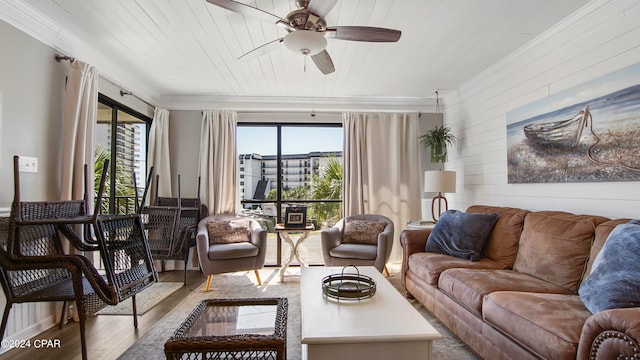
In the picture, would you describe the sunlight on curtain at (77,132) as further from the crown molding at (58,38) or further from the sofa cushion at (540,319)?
the sofa cushion at (540,319)

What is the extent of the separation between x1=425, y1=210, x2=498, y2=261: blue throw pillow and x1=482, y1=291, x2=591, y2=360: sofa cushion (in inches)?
36.6

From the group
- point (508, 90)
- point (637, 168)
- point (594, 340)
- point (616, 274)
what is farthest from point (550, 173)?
point (594, 340)

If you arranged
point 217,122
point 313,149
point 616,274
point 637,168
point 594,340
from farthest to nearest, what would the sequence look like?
point 313,149
point 217,122
point 637,168
point 616,274
point 594,340

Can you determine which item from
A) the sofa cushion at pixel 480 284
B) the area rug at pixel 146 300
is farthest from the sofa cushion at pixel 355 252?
the area rug at pixel 146 300

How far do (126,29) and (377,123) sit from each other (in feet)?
10.7

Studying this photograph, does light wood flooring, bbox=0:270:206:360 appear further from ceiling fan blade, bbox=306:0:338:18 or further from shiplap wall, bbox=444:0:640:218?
shiplap wall, bbox=444:0:640:218

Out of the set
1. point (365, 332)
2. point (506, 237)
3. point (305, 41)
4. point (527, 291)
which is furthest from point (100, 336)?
point (506, 237)

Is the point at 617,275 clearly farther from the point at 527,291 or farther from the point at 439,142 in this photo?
the point at 439,142

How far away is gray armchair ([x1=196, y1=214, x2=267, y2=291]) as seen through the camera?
3.54 metres

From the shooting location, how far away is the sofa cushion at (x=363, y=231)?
4.05 meters

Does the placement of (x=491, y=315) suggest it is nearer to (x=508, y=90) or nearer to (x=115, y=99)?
(x=508, y=90)

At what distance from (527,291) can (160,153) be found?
438 cm

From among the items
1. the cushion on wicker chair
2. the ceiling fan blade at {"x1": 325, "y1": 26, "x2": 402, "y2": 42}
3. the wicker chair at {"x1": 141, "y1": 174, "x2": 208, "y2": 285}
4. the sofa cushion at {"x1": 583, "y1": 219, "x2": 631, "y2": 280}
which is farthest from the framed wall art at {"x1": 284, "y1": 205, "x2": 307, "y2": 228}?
the sofa cushion at {"x1": 583, "y1": 219, "x2": 631, "y2": 280}

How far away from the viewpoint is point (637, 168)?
2.07 meters
